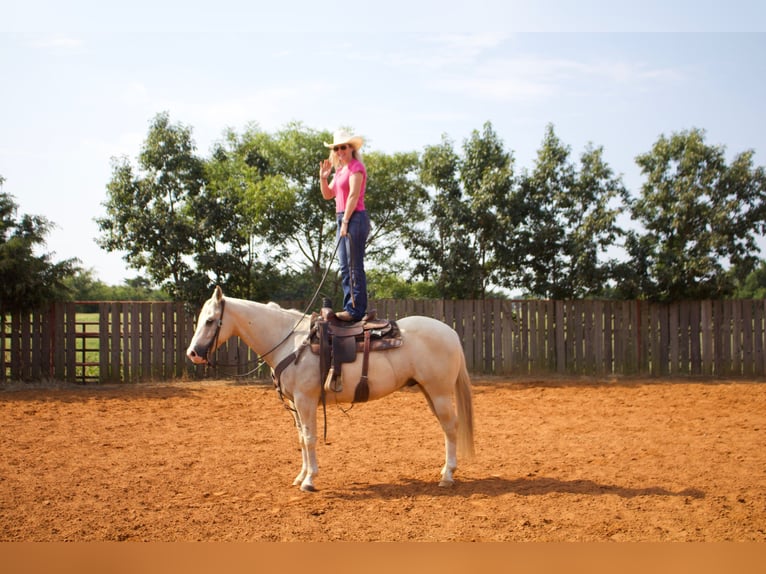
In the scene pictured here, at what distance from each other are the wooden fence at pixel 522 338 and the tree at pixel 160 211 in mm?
1211

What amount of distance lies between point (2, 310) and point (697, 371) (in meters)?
16.9

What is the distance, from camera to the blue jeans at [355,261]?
661 centimetres

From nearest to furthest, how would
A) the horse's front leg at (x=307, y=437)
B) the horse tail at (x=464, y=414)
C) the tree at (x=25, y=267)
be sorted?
the horse's front leg at (x=307, y=437) < the horse tail at (x=464, y=414) < the tree at (x=25, y=267)

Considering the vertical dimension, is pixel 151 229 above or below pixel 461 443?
above

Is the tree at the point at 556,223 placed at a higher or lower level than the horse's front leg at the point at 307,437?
higher

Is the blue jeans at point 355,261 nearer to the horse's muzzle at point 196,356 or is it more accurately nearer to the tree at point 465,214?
the horse's muzzle at point 196,356

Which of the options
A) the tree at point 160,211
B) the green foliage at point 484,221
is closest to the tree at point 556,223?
the green foliage at point 484,221

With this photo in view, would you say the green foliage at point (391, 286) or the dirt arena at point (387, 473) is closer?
the dirt arena at point (387, 473)

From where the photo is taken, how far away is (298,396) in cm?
645

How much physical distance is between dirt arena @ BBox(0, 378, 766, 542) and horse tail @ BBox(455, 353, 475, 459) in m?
0.32

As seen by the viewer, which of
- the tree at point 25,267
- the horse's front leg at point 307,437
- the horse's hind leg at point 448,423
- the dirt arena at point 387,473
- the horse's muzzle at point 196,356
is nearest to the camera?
the dirt arena at point 387,473

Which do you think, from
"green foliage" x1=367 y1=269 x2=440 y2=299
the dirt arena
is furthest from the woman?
"green foliage" x1=367 y1=269 x2=440 y2=299

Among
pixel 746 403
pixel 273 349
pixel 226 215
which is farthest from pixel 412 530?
pixel 226 215

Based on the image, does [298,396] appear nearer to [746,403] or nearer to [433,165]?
[746,403]
